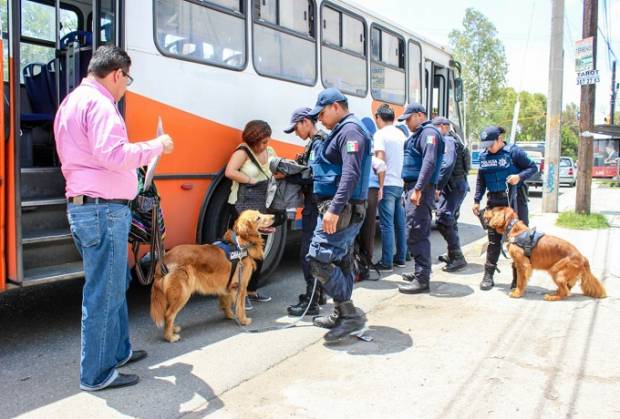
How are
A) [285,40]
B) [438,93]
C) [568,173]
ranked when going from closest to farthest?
[285,40], [438,93], [568,173]

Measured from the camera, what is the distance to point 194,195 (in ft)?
15.6

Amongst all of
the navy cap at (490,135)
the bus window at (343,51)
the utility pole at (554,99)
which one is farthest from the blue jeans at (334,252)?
the utility pole at (554,99)

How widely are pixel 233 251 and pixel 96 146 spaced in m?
1.72

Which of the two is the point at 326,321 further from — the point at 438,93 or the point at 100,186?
the point at 438,93

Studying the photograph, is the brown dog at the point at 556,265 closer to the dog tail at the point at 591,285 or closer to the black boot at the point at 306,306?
the dog tail at the point at 591,285

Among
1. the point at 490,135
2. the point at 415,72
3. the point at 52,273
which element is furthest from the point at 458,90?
the point at 52,273

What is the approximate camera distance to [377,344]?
4.01 m

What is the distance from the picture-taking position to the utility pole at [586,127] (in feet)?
33.9

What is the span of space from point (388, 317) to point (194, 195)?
203cm

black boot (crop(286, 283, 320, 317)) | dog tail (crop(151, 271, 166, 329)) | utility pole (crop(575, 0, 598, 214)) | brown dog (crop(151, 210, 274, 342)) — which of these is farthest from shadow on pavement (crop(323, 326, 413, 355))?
utility pole (crop(575, 0, 598, 214))

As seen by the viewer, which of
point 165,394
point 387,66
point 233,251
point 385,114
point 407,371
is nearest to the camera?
point 165,394

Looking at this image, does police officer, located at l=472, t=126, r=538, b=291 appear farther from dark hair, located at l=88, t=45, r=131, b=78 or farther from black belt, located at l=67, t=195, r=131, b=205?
black belt, located at l=67, t=195, r=131, b=205

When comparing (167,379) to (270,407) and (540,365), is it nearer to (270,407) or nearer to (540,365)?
(270,407)

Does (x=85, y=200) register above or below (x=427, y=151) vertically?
below
